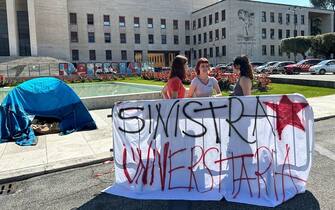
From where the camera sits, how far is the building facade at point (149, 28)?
5725cm

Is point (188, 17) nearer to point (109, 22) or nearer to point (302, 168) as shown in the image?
point (109, 22)

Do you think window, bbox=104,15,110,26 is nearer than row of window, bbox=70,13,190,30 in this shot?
No

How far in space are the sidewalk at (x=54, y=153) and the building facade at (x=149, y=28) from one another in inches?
2007

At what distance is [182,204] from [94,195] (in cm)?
133

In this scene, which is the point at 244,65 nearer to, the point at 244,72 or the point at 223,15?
the point at 244,72

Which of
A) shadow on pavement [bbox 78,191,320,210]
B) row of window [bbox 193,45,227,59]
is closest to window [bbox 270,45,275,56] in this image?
row of window [bbox 193,45,227,59]

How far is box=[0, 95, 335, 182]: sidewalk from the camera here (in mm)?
5771

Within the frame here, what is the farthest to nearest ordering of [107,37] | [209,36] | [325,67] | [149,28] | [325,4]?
[325,4], [149,28], [209,36], [107,37], [325,67]

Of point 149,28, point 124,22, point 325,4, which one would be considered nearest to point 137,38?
point 149,28

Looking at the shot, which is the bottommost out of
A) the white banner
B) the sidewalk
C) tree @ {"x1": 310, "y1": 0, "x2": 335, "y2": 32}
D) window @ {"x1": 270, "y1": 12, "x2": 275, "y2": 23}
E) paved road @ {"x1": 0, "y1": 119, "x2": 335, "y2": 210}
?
paved road @ {"x1": 0, "y1": 119, "x2": 335, "y2": 210}

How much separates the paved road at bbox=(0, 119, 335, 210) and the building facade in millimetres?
53823

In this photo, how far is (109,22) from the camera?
6769cm

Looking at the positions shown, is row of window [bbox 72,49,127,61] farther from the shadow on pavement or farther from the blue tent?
the shadow on pavement

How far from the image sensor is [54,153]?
6.82 meters
